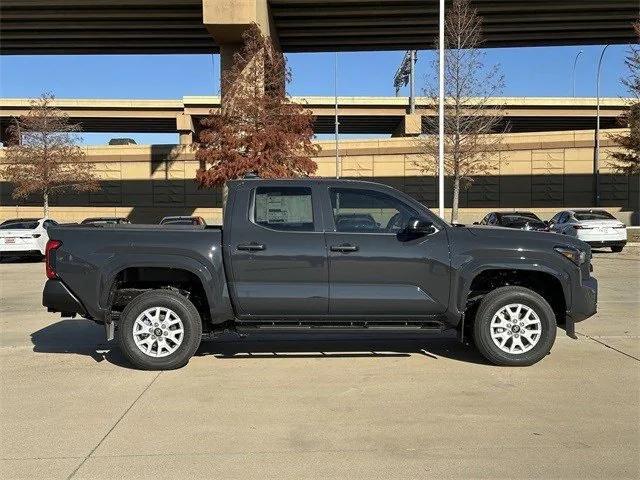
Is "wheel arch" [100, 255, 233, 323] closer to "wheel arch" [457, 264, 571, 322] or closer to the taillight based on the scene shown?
the taillight

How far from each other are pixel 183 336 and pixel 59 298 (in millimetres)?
1300

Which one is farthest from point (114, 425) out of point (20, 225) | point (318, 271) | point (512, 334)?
point (20, 225)

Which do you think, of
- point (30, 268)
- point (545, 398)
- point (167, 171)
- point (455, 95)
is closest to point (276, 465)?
point (545, 398)

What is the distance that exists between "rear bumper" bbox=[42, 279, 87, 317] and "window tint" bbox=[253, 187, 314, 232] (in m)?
2.01

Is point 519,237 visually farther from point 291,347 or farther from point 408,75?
point 408,75

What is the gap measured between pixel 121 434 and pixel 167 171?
4011cm

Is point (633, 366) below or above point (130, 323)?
below

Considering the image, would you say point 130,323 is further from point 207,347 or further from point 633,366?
point 633,366

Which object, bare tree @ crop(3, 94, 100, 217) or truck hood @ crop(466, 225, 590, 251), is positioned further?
bare tree @ crop(3, 94, 100, 217)

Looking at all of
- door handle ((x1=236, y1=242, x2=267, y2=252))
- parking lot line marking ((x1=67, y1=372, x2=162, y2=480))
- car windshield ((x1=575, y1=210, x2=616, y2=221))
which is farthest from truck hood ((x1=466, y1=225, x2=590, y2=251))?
car windshield ((x1=575, y1=210, x2=616, y2=221))

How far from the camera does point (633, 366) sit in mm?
6207

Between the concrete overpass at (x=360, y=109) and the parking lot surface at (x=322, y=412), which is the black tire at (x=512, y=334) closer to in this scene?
the parking lot surface at (x=322, y=412)

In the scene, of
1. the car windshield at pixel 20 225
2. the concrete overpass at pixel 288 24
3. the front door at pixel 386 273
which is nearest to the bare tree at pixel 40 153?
the concrete overpass at pixel 288 24

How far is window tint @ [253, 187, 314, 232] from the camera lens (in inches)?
246
